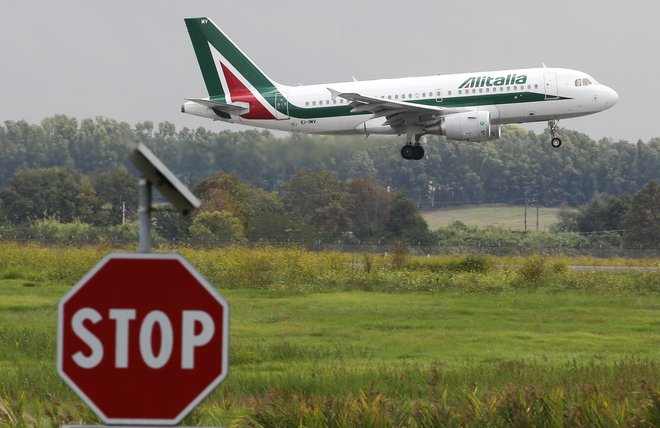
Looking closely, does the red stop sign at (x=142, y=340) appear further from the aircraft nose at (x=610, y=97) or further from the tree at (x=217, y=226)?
the tree at (x=217, y=226)

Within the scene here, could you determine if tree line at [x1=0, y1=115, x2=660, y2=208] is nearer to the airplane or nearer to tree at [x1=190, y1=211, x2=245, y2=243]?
tree at [x1=190, y1=211, x2=245, y2=243]

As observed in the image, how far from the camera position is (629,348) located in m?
26.4

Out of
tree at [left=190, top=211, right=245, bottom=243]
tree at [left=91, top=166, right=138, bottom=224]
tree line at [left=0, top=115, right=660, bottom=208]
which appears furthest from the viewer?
tree line at [left=0, top=115, right=660, bottom=208]

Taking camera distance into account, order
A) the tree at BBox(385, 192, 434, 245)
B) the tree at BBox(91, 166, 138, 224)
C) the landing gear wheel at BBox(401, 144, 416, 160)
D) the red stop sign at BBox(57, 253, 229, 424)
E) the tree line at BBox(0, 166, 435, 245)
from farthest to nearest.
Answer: the tree at BBox(385, 192, 434, 245) < the tree line at BBox(0, 166, 435, 245) < the tree at BBox(91, 166, 138, 224) < the landing gear wheel at BBox(401, 144, 416, 160) < the red stop sign at BBox(57, 253, 229, 424)

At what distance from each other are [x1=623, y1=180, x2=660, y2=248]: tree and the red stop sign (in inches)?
3195

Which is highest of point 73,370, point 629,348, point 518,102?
point 518,102

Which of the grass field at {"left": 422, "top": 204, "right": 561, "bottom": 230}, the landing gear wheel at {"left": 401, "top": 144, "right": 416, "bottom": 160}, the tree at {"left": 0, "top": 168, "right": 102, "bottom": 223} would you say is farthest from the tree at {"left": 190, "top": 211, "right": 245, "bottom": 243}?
the grass field at {"left": 422, "top": 204, "right": 561, "bottom": 230}

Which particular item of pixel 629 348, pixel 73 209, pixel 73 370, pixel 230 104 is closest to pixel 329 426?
pixel 73 370

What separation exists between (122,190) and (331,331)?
32.4m

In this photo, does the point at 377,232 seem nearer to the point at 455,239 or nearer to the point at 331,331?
the point at 455,239

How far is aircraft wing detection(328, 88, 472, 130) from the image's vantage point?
49.6 m

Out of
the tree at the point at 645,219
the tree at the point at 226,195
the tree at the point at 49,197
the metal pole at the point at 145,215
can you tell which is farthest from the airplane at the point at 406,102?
the metal pole at the point at 145,215

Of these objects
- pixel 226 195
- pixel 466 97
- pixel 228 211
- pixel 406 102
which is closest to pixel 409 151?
pixel 406 102

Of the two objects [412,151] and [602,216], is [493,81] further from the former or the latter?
[602,216]
